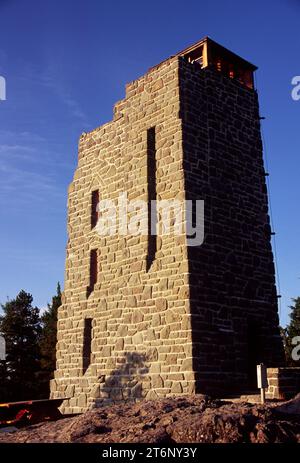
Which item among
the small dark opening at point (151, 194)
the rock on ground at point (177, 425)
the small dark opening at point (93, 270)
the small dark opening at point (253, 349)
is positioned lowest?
the rock on ground at point (177, 425)

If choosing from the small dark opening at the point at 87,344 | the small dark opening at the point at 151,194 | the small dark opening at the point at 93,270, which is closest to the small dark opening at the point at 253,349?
the small dark opening at the point at 151,194

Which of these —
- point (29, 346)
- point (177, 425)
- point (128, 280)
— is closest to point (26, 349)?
point (29, 346)

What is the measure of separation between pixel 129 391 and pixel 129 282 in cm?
294

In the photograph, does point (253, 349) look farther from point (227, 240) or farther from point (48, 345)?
point (48, 345)

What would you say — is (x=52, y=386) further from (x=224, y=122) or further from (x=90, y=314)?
(x=224, y=122)

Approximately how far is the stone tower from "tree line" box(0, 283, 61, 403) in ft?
57.1

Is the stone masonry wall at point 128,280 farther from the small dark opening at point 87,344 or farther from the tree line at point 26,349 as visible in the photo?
the tree line at point 26,349

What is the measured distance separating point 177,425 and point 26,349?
30282 mm

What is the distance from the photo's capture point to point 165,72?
1460 cm

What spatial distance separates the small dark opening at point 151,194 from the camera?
13.7 metres

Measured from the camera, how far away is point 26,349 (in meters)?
34.4

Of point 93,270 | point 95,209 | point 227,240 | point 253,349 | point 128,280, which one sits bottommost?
point 253,349

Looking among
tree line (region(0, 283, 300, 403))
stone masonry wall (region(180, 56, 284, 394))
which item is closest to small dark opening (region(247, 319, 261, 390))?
stone masonry wall (region(180, 56, 284, 394))

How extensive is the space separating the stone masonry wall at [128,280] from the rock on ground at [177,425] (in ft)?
15.9
